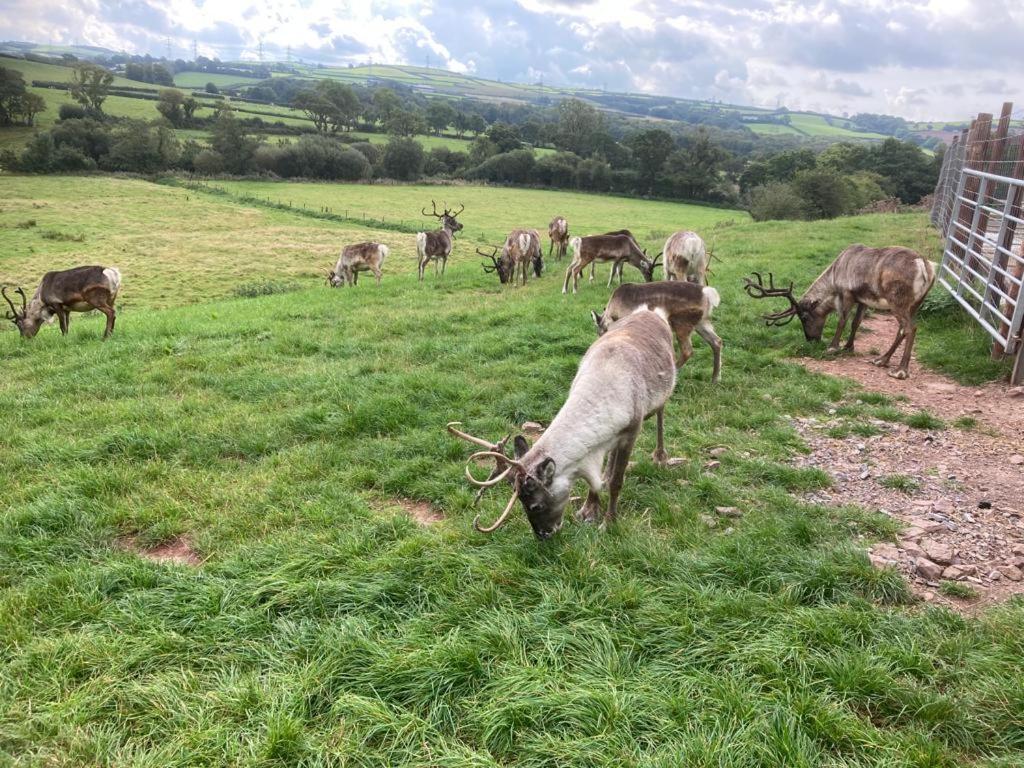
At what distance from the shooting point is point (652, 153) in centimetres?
7725

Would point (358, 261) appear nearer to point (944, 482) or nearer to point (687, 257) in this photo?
point (687, 257)

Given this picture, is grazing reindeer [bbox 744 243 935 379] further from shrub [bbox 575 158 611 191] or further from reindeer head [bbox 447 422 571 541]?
shrub [bbox 575 158 611 191]

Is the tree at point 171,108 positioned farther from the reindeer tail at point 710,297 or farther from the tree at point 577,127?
the reindeer tail at point 710,297

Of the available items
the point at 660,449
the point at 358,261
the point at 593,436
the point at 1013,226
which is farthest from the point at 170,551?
the point at 358,261

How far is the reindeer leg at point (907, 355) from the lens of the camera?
927 centimetres

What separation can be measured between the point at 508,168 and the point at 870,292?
7542 centimetres

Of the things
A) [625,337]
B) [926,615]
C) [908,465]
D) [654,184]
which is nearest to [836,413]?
[908,465]

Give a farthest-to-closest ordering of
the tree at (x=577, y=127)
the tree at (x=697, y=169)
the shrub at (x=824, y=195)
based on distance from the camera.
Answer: the tree at (x=577, y=127) < the tree at (x=697, y=169) < the shrub at (x=824, y=195)

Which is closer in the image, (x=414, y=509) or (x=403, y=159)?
(x=414, y=509)

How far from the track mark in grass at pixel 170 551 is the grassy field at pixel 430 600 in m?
0.05

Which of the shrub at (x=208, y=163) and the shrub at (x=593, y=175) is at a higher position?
the shrub at (x=593, y=175)

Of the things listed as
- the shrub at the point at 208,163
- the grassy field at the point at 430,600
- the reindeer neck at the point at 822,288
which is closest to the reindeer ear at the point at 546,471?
the grassy field at the point at 430,600

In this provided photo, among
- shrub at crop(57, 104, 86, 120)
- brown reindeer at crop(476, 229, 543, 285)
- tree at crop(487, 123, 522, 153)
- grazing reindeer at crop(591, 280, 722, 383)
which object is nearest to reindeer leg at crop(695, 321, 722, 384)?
grazing reindeer at crop(591, 280, 722, 383)

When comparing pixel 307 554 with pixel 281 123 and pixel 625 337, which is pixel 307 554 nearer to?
pixel 625 337
